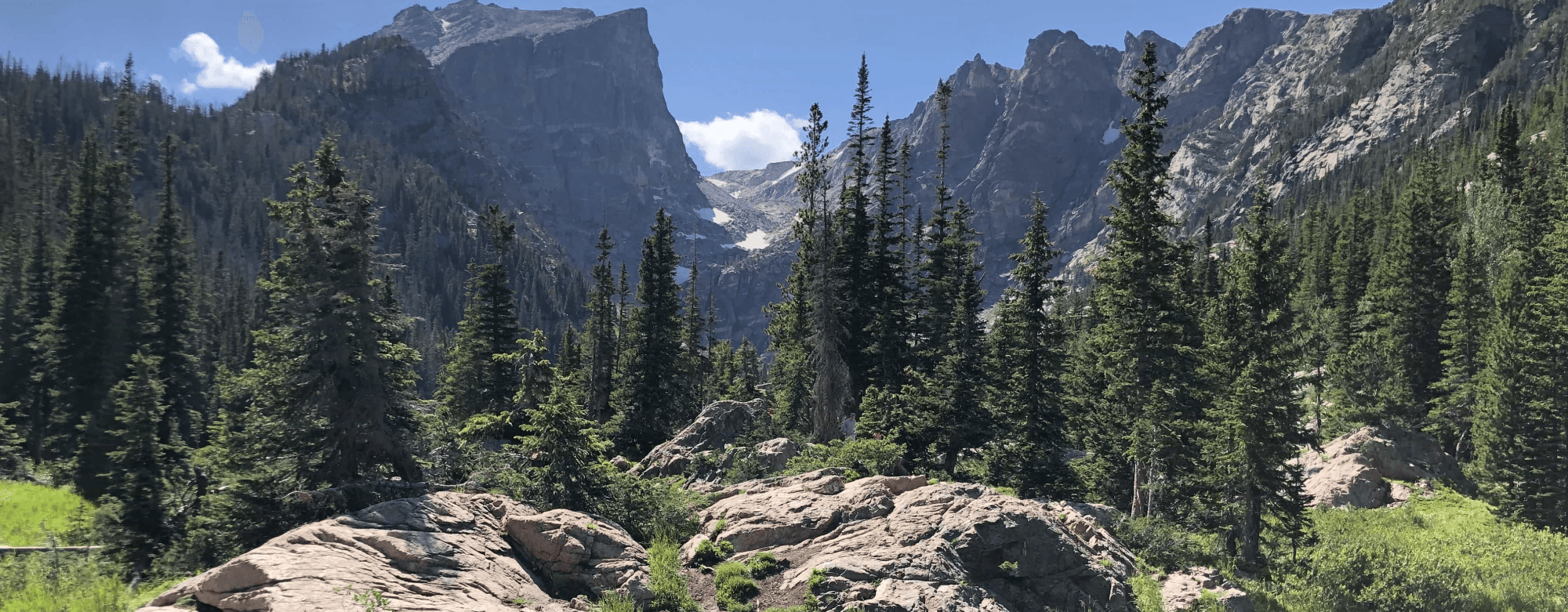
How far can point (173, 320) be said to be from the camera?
147ft

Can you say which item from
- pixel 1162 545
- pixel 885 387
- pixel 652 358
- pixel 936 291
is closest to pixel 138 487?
pixel 885 387

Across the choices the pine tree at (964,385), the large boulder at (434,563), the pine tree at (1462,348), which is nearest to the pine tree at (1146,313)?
the pine tree at (964,385)

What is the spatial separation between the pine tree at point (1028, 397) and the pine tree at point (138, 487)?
25926 millimetres

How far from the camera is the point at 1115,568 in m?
15.4

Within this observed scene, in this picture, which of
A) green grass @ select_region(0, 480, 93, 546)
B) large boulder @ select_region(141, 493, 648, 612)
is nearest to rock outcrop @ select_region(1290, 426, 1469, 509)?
large boulder @ select_region(141, 493, 648, 612)

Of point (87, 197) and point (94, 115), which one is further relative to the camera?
point (94, 115)

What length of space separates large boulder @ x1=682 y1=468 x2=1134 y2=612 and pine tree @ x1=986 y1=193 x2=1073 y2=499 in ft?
28.9

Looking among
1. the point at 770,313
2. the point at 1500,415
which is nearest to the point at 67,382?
the point at 770,313

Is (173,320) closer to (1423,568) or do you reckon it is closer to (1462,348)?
(1423,568)

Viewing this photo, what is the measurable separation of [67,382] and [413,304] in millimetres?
165633

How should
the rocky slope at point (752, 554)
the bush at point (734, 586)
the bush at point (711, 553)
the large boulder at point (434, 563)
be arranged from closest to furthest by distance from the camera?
the large boulder at point (434, 563), the rocky slope at point (752, 554), the bush at point (734, 586), the bush at point (711, 553)

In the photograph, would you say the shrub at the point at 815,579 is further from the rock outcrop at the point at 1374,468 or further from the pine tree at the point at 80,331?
the pine tree at the point at 80,331

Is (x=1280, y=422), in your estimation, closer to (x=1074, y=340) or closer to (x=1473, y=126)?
(x=1074, y=340)

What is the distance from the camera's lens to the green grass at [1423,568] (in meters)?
17.7
